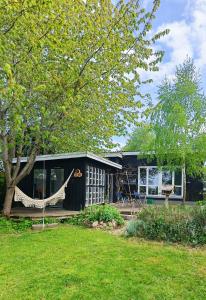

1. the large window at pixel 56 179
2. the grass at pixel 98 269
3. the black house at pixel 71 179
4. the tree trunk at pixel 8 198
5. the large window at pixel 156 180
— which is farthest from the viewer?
the large window at pixel 156 180

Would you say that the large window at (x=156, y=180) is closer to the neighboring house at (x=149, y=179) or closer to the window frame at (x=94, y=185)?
the neighboring house at (x=149, y=179)

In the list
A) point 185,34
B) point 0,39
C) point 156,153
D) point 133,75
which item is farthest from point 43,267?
point 156,153

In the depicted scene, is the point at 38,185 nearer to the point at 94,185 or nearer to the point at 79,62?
the point at 94,185

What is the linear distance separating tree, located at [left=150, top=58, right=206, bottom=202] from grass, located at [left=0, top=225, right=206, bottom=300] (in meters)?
6.74

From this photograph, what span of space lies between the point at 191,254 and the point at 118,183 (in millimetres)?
10323

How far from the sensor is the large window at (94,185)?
38.4ft

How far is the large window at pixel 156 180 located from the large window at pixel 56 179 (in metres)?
5.86

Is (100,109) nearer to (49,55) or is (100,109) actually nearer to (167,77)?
(49,55)

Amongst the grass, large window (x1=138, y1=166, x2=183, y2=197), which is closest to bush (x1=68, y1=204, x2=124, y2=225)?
the grass

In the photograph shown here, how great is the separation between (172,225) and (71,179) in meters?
5.59

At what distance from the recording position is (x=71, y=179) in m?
11.3

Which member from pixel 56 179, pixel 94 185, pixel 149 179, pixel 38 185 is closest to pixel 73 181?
pixel 56 179

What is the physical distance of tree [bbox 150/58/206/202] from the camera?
482 inches

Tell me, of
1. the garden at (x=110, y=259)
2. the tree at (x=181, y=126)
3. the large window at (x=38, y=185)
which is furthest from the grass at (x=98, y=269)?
the tree at (x=181, y=126)
